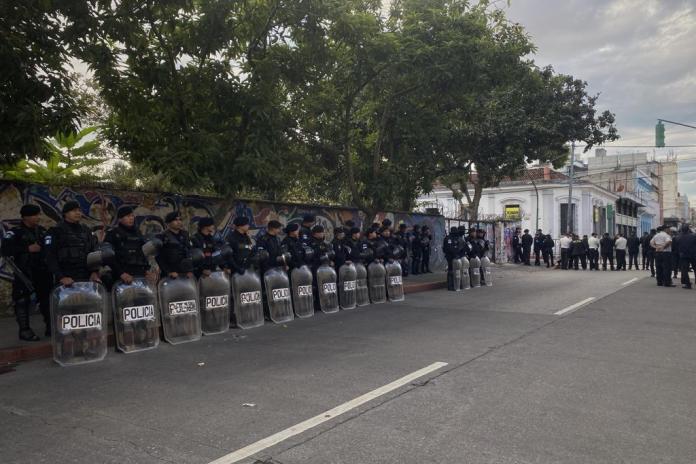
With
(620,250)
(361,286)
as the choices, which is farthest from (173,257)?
(620,250)

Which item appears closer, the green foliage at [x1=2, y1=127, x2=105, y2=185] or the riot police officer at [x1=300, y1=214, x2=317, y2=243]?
the riot police officer at [x1=300, y1=214, x2=317, y2=243]

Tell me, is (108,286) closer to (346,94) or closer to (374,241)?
(374,241)

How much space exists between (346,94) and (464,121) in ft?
17.1

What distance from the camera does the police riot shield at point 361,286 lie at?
34.8 ft

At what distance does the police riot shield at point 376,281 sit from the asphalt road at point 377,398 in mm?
2968

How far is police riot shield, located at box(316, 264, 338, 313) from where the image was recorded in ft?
31.8

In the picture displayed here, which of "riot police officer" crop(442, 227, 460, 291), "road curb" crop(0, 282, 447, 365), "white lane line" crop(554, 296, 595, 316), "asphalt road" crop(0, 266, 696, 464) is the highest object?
"riot police officer" crop(442, 227, 460, 291)

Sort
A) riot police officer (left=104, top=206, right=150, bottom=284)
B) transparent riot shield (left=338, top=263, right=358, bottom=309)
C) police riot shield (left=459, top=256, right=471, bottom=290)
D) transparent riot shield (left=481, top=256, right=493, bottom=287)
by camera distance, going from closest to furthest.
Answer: riot police officer (left=104, top=206, right=150, bottom=284), transparent riot shield (left=338, top=263, right=358, bottom=309), police riot shield (left=459, top=256, right=471, bottom=290), transparent riot shield (left=481, top=256, right=493, bottom=287)

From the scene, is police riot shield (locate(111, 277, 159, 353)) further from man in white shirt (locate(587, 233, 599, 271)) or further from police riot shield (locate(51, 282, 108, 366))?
man in white shirt (locate(587, 233, 599, 271))

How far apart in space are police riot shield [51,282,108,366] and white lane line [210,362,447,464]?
3332 mm

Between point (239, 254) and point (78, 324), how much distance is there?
2.65 m

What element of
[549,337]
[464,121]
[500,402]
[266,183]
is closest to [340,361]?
[500,402]

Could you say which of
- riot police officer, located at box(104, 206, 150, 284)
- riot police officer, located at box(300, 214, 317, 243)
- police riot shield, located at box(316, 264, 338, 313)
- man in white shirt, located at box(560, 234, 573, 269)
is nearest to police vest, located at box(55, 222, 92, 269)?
riot police officer, located at box(104, 206, 150, 284)

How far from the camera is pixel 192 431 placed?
12.6 feet
